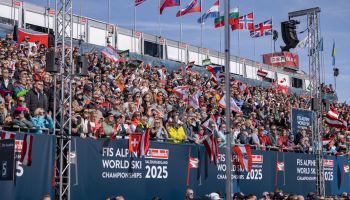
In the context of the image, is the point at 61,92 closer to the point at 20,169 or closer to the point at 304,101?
the point at 20,169

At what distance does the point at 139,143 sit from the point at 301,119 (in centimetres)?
896

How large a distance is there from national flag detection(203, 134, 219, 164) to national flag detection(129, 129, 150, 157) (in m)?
2.96

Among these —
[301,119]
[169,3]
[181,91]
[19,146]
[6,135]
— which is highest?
[169,3]

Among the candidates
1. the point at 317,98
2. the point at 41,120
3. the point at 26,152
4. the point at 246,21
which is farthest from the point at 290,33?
the point at 246,21

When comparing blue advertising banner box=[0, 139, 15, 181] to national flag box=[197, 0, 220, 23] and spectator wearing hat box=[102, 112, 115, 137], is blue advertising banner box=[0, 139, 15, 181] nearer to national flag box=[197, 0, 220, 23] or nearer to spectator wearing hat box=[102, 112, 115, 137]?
spectator wearing hat box=[102, 112, 115, 137]

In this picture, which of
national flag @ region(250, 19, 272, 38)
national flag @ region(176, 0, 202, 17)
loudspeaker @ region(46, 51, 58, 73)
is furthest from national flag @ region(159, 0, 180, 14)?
loudspeaker @ region(46, 51, 58, 73)

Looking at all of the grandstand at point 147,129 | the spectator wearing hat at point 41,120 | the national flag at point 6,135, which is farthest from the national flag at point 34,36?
the national flag at point 6,135

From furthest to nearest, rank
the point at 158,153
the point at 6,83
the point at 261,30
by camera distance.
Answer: the point at 261,30 → the point at 158,153 → the point at 6,83

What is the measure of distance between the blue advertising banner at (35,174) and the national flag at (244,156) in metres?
7.64

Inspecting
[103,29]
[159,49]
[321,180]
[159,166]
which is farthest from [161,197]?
[159,49]

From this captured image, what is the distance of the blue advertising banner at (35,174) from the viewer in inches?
532

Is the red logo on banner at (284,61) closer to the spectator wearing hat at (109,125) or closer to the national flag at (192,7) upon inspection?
the national flag at (192,7)

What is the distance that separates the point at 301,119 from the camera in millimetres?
23516

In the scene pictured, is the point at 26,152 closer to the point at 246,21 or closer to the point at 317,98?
the point at 317,98
